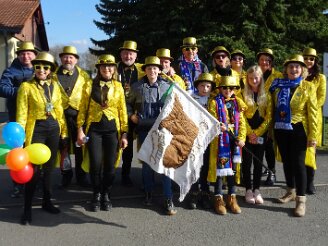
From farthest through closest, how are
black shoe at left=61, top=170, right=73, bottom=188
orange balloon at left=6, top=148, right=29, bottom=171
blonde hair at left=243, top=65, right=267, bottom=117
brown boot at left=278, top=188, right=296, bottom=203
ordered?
black shoe at left=61, top=170, right=73, bottom=188 < brown boot at left=278, top=188, right=296, bottom=203 < blonde hair at left=243, top=65, right=267, bottom=117 < orange balloon at left=6, top=148, right=29, bottom=171

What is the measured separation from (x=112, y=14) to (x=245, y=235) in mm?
16820

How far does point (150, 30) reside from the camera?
17.5 meters

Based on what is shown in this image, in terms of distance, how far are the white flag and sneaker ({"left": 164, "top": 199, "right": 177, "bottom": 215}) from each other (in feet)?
1.60

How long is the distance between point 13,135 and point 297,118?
3.43 meters

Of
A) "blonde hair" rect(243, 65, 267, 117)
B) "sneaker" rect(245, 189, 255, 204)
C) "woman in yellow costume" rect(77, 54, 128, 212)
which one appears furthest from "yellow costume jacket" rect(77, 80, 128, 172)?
"sneaker" rect(245, 189, 255, 204)

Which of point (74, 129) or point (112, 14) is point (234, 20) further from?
point (74, 129)

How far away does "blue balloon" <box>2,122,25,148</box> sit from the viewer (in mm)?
4117

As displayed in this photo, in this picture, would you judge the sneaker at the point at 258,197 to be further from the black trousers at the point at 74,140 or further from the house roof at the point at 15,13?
the house roof at the point at 15,13

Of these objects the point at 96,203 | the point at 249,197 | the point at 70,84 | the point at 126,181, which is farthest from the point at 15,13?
the point at 249,197

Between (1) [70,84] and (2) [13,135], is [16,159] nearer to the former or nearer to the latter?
(2) [13,135]

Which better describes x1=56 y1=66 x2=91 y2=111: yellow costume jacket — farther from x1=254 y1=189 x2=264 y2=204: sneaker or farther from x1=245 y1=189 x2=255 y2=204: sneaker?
x1=254 y1=189 x2=264 y2=204: sneaker

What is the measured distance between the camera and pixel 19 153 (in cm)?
405

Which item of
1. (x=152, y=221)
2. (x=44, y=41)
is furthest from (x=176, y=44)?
(x=44, y=41)

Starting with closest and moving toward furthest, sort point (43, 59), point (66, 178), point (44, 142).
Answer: point (43, 59) → point (44, 142) → point (66, 178)
